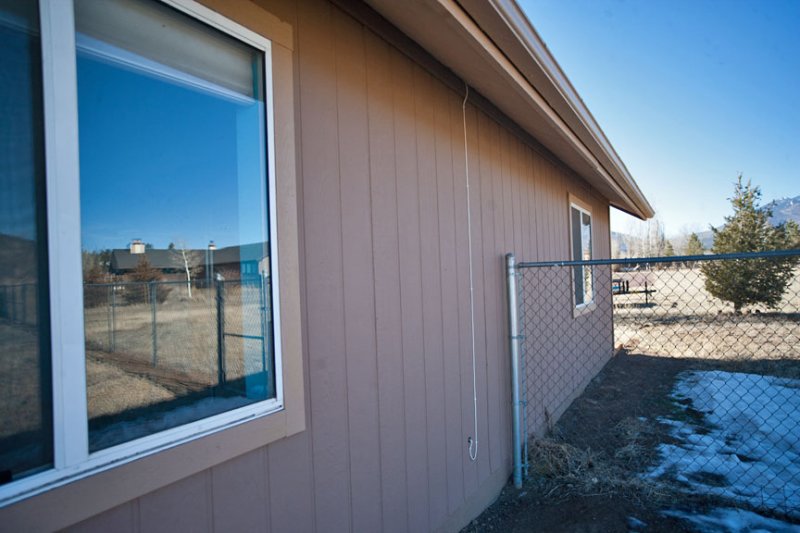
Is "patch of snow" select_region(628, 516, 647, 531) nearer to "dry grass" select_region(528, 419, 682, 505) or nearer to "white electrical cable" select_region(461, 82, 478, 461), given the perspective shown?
"dry grass" select_region(528, 419, 682, 505)

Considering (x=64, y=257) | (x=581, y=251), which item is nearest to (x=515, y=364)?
(x=64, y=257)

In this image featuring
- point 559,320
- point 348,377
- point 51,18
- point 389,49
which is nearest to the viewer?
point 51,18

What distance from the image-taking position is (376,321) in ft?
6.25

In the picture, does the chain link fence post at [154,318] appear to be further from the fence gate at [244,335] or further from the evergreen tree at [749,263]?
the evergreen tree at [749,263]

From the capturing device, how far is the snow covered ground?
8.92ft

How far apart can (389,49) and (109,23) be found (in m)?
1.35

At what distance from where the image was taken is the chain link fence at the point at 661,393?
2.90 meters

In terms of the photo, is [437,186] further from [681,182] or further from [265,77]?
[681,182]

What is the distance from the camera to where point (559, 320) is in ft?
15.0

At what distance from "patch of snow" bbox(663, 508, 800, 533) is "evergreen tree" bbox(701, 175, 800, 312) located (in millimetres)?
10481

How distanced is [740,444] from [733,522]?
1.48 metres

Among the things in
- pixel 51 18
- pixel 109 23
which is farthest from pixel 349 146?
pixel 51 18

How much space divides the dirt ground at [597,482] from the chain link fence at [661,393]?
3 cm

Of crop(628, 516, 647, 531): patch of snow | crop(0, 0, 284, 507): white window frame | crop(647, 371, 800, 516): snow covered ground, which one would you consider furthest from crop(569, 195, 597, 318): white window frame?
crop(0, 0, 284, 507): white window frame
